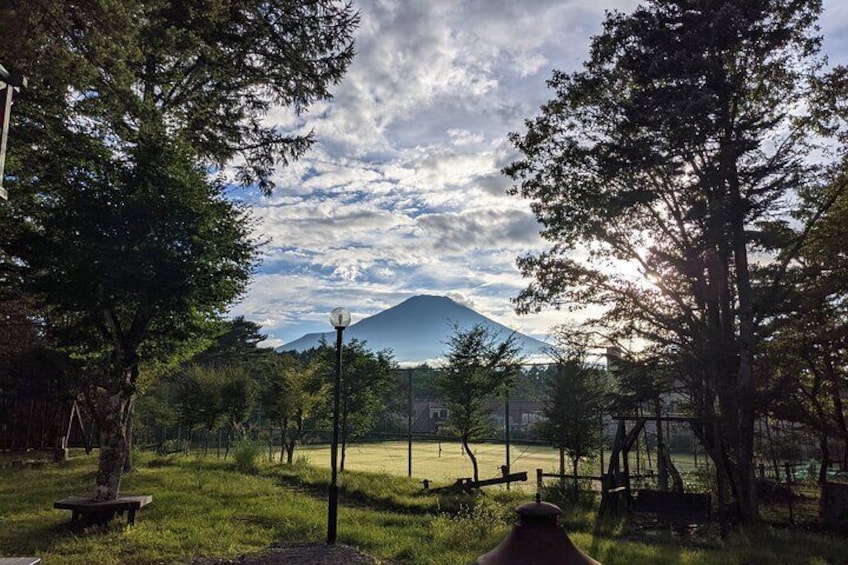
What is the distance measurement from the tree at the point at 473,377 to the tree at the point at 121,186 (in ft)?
26.6

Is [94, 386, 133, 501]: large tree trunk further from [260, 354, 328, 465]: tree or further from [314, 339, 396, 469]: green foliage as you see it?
[260, 354, 328, 465]: tree

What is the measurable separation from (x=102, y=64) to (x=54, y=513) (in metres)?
7.18

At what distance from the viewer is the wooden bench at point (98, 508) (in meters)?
7.92

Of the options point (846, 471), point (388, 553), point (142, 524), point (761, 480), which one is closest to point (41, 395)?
point (142, 524)

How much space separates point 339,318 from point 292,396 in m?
13.5

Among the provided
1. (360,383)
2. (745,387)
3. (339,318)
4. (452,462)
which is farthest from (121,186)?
(452,462)

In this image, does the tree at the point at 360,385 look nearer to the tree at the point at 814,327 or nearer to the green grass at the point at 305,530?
the green grass at the point at 305,530

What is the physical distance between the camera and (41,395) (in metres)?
20.8

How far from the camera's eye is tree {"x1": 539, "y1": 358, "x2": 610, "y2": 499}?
13648mm

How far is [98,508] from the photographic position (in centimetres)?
792

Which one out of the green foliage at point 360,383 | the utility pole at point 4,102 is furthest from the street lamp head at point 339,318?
the green foliage at point 360,383

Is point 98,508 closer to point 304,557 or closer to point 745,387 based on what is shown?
point 304,557

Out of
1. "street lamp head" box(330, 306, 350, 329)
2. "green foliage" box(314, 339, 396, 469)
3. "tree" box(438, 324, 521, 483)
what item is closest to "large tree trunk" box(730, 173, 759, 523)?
"tree" box(438, 324, 521, 483)

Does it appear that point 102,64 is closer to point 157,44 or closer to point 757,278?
point 157,44
